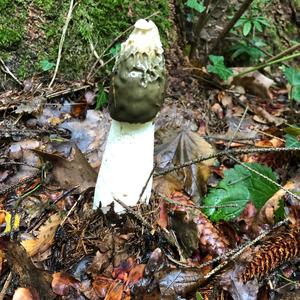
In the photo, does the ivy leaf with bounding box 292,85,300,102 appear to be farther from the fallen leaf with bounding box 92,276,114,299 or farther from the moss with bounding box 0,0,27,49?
the fallen leaf with bounding box 92,276,114,299

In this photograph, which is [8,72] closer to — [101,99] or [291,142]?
[101,99]

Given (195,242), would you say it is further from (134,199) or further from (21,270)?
(21,270)

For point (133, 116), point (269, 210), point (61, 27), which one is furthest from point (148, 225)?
point (61, 27)

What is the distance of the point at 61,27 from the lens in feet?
12.7

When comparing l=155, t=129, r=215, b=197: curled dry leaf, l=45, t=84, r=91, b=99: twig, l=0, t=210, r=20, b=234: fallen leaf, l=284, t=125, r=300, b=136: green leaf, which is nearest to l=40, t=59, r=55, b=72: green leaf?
l=45, t=84, r=91, b=99: twig

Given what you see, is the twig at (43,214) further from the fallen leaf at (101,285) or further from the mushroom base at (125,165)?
the fallen leaf at (101,285)

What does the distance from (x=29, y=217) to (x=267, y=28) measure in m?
3.55

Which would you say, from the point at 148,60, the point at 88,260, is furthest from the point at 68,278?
the point at 148,60

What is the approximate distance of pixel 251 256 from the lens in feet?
8.84

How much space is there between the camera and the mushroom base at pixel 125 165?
2.75m

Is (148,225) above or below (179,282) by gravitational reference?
above

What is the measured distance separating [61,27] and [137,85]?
1689mm

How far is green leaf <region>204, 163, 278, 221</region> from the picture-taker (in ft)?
9.94

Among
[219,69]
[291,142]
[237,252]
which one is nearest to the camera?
[237,252]
